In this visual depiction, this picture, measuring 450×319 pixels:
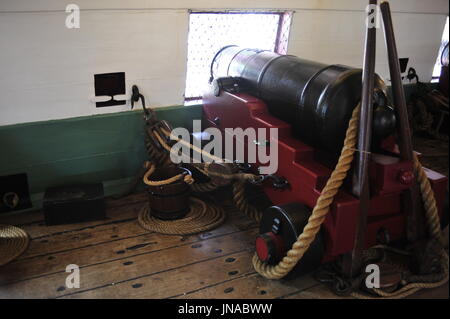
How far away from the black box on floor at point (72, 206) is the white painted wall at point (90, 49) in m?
0.50

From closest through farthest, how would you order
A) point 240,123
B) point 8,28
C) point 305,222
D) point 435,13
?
point 305,222 → point 8,28 → point 240,123 → point 435,13

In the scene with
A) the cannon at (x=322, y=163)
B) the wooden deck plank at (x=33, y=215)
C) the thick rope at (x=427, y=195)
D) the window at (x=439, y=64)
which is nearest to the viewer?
the cannon at (x=322, y=163)

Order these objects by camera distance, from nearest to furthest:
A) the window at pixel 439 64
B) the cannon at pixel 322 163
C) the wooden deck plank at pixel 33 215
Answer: the cannon at pixel 322 163, the wooden deck plank at pixel 33 215, the window at pixel 439 64

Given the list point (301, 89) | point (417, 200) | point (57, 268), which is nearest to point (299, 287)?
point (417, 200)

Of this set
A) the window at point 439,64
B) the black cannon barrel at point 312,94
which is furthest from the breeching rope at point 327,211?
the window at point 439,64

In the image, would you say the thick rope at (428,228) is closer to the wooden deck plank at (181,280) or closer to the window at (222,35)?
the wooden deck plank at (181,280)

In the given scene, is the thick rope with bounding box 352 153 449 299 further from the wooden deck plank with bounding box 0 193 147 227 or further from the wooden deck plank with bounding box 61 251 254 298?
the wooden deck plank with bounding box 0 193 147 227

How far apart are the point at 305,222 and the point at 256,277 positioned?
408 millimetres

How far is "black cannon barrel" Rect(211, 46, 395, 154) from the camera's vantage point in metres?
2.10

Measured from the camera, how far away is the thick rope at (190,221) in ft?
8.85

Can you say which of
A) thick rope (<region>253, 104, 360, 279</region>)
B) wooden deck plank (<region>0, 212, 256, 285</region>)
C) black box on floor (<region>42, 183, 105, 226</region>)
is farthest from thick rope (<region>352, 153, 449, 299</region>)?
black box on floor (<region>42, 183, 105, 226</region>)

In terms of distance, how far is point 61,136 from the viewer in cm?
291

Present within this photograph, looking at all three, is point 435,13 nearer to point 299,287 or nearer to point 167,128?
point 167,128

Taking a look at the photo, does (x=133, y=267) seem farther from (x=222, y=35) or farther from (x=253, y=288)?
(x=222, y=35)
